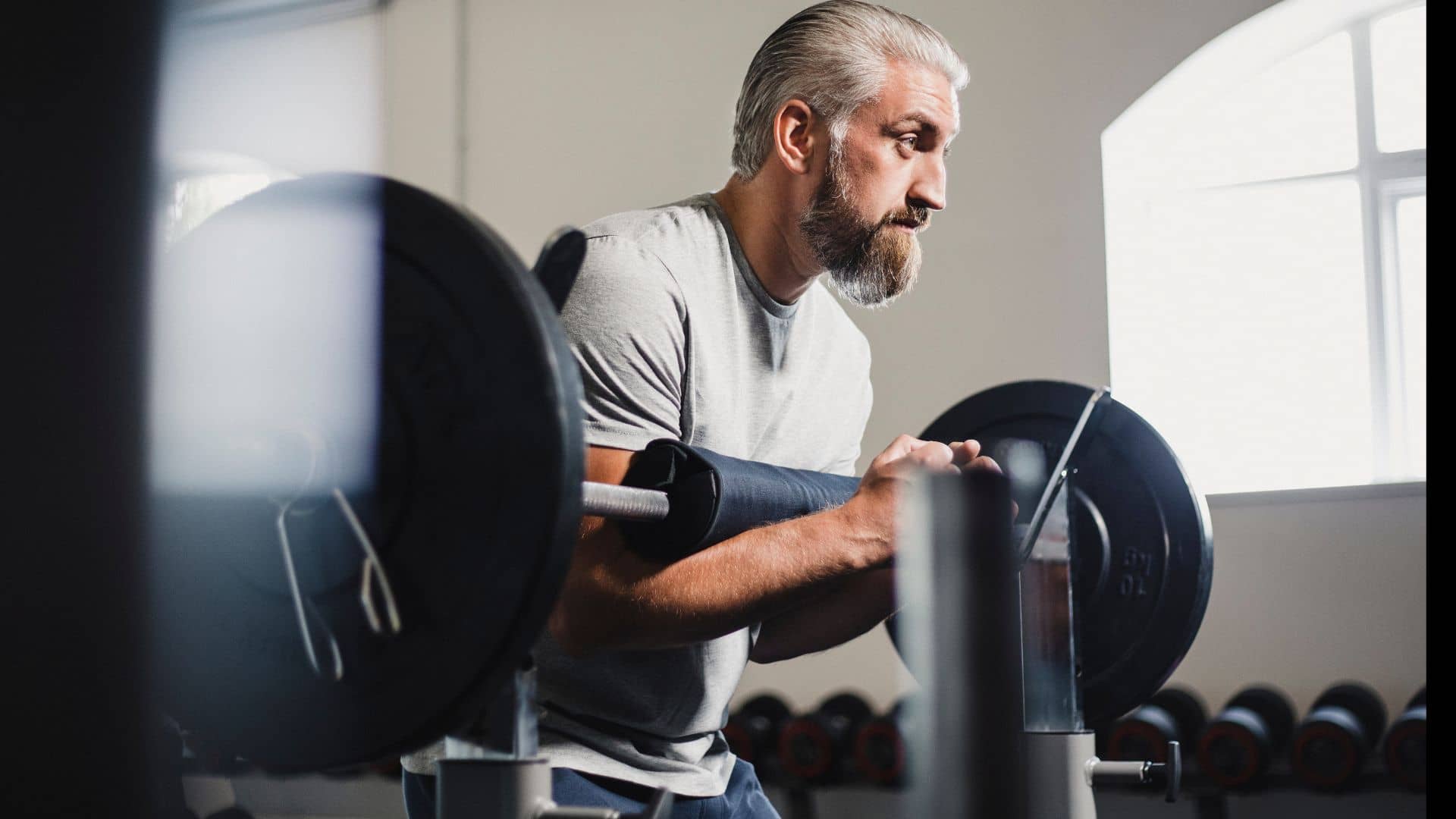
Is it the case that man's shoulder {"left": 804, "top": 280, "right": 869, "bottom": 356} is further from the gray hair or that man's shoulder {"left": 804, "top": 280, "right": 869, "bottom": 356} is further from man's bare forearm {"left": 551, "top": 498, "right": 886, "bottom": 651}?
man's bare forearm {"left": 551, "top": 498, "right": 886, "bottom": 651}

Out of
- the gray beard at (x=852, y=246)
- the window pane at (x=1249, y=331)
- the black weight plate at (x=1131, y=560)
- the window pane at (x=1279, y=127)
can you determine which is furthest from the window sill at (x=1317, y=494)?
the gray beard at (x=852, y=246)

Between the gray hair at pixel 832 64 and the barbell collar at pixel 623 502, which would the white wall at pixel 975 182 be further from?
the barbell collar at pixel 623 502

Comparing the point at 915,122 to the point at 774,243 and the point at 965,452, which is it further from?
the point at 965,452

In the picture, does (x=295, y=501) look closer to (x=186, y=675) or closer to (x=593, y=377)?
(x=186, y=675)

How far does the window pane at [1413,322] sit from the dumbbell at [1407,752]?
0.82 m

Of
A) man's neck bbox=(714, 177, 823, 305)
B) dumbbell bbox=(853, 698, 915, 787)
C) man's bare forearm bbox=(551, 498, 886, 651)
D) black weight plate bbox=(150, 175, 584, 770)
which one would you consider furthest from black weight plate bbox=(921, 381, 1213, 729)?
dumbbell bbox=(853, 698, 915, 787)

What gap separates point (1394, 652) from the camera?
329 centimetres

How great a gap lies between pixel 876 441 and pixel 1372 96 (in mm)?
1695

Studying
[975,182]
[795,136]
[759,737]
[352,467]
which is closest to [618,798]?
[352,467]

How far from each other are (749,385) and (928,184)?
372 millimetres

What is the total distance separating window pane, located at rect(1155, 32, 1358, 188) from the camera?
12.3 feet

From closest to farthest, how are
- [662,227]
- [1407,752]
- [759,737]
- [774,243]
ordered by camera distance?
[662,227], [774,243], [1407,752], [759,737]

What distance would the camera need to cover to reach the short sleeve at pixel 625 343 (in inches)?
52.9

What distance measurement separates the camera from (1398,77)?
12.1 feet
